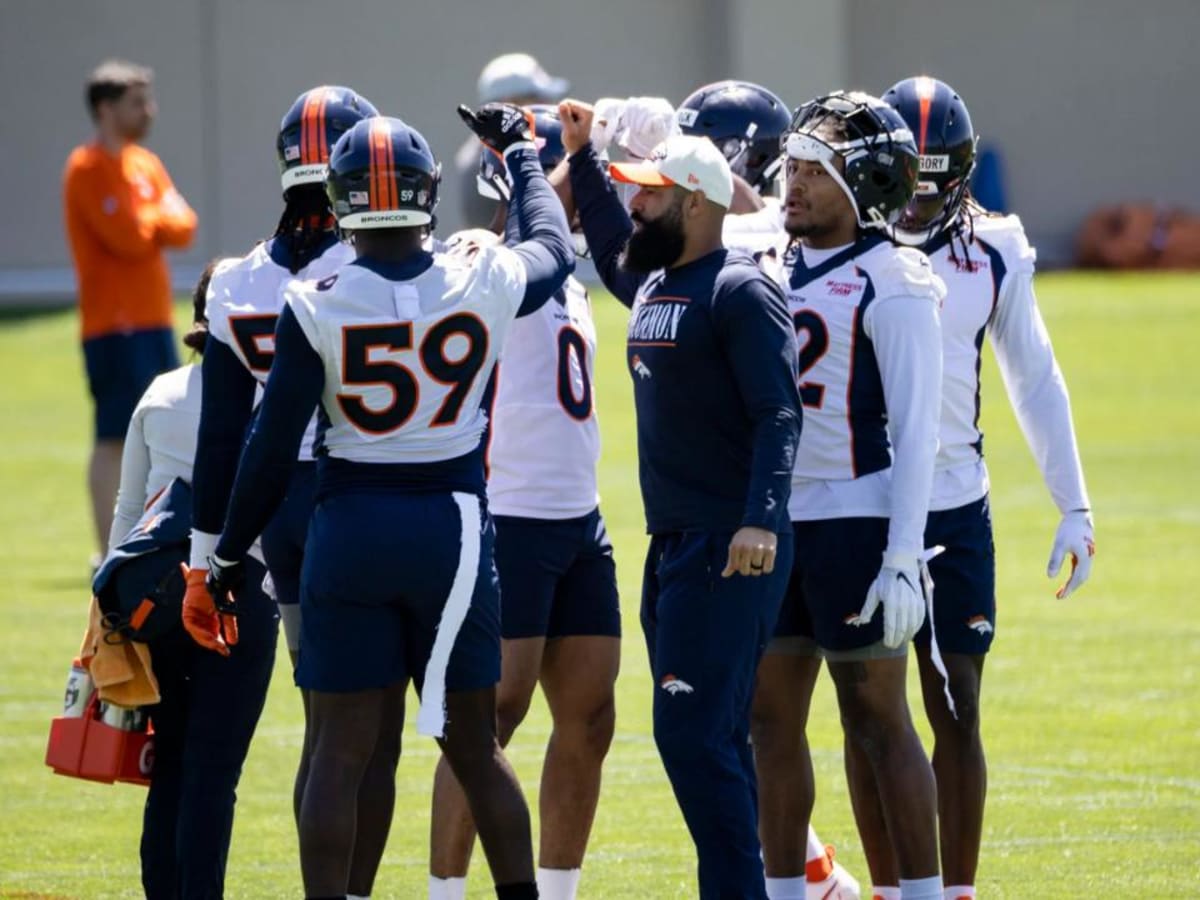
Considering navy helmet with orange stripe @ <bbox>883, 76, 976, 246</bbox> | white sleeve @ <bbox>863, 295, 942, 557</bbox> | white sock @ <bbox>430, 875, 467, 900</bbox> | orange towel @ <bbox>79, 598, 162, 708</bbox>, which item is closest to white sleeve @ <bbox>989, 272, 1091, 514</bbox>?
navy helmet with orange stripe @ <bbox>883, 76, 976, 246</bbox>

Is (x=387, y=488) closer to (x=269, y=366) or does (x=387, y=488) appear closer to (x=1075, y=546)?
(x=269, y=366)

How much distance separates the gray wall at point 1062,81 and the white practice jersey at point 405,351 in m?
28.8

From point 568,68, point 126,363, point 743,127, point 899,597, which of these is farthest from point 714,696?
point 568,68

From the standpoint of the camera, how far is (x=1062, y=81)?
1330 inches

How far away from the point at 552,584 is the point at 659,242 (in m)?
1.15

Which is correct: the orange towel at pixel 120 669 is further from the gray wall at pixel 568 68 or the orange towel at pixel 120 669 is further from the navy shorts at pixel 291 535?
the gray wall at pixel 568 68

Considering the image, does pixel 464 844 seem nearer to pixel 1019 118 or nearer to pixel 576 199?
pixel 576 199

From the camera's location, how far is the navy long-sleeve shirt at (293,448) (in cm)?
512

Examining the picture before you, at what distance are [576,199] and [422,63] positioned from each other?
83.7 ft

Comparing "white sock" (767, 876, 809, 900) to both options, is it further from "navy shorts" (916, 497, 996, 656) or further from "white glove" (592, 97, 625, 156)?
"white glove" (592, 97, 625, 156)

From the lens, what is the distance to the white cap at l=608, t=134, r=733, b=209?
18.0ft

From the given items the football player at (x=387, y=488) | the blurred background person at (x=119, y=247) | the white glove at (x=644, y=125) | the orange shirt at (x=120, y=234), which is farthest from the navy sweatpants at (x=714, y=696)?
the orange shirt at (x=120, y=234)

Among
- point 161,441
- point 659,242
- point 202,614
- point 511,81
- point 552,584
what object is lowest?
point 552,584

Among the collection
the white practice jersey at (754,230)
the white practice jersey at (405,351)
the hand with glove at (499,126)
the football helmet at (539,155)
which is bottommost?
the white practice jersey at (405,351)
